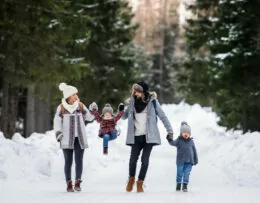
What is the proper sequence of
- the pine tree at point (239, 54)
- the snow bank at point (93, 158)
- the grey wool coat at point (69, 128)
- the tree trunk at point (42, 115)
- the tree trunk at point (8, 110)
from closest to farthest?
the grey wool coat at point (69, 128), the snow bank at point (93, 158), the tree trunk at point (8, 110), the pine tree at point (239, 54), the tree trunk at point (42, 115)

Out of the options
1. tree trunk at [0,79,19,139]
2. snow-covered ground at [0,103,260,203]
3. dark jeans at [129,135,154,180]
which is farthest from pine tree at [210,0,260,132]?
dark jeans at [129,135,154,180]

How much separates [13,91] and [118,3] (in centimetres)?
1035

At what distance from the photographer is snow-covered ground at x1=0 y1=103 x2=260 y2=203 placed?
7.66 meters

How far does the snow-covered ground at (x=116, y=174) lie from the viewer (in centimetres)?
766

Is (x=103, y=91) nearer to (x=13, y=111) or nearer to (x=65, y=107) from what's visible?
(x=13, y=111)

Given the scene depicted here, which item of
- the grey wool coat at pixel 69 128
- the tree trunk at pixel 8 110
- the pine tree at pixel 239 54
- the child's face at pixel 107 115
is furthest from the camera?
the pine tree at pixel 239 54

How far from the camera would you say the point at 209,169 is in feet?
45.6

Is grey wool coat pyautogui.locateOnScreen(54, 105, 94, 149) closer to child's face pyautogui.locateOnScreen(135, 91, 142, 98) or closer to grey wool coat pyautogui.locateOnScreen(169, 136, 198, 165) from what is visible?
child's face pyautogui.locateOnScreen(135, 91, 142, 98)

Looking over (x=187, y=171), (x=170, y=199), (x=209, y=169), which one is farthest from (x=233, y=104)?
(x=170, y=199)

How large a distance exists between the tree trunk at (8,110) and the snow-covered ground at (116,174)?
1839 millimetres

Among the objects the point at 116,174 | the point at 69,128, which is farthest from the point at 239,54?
the point at 69,128

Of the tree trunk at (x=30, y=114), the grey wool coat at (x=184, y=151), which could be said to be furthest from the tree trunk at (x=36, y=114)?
the grey wool coat at (x=184, y=151)

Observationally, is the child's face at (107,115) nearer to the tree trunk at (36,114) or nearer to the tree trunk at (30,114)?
the tree trunk at (36,114)

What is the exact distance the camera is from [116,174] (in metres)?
13.0
